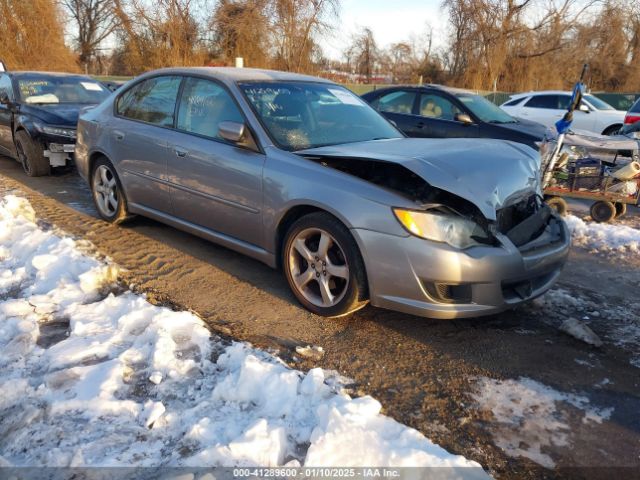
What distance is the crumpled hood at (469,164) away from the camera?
126 inches

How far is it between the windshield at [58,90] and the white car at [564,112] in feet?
32.7

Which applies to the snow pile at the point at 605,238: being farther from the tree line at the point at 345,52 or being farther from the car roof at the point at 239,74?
the tree line at the point at 345,52

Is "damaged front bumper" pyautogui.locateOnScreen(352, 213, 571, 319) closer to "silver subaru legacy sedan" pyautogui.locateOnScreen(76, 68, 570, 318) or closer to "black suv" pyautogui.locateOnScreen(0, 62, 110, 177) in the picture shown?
"silver subaru legacy sedan" pyautogui.locateOnScreen(76, 68, 570, 318)

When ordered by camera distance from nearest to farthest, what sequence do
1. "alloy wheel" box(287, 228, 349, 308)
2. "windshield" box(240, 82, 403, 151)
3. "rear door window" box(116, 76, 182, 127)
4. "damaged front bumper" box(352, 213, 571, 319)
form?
"damaged front bumper" box(352, 213, 571, 319) → "alloy wheel" box(287, 228, 349, 308) → "windshield" box(240, 82, 403, 151) → "rear door window" box(116, 76, 182, 127)

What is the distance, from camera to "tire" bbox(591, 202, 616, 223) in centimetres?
656

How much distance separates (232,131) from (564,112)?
11.9 meters

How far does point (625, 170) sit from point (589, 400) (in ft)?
14.7

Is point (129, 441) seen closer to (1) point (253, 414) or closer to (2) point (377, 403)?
(1) point (253, 414)

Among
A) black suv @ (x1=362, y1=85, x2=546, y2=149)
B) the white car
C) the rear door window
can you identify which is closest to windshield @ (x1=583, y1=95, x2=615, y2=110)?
the white car

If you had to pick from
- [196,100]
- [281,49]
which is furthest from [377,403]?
[281,49]

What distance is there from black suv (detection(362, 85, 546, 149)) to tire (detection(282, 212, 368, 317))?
17.4ft

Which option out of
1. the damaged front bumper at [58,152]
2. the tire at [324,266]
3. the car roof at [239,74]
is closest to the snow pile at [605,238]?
the car roof at [239,74]

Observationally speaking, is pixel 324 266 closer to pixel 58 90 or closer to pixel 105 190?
pixel 105 190

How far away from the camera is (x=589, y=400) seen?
2791 mm
